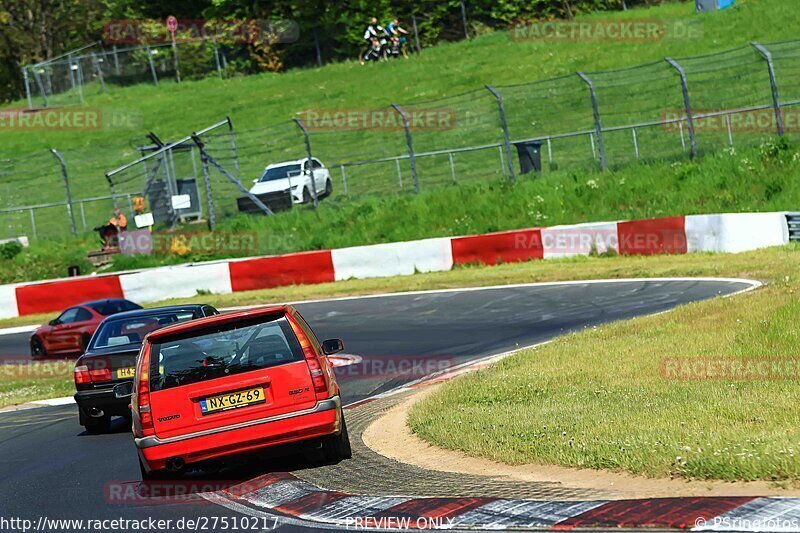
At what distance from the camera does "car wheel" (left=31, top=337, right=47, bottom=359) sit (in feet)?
73.5

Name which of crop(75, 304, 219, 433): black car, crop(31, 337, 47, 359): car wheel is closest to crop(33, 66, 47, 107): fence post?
crop(31, 337, 47, 359): car wheel

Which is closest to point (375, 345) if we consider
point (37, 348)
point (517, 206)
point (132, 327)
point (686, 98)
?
point (132, 327)

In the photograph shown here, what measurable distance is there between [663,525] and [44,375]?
1583 centimetres

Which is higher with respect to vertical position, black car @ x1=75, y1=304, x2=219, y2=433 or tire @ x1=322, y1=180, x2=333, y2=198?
tire @ x1=322, y1=180, x2=333, y2=198

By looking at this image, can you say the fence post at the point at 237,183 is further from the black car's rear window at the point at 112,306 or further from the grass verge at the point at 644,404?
the grass verge at the point at 644,404

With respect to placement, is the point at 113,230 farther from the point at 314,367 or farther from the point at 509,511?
the point at 509,511

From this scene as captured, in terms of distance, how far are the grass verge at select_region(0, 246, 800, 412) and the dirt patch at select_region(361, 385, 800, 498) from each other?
818 cm

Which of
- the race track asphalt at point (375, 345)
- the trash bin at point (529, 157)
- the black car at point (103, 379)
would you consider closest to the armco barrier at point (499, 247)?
the race track asphalt at point (375, 345)

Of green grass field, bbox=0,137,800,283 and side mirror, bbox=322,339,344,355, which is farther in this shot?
green grass field, bbox=0,137,800,283

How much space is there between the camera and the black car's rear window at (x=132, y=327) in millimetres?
13500

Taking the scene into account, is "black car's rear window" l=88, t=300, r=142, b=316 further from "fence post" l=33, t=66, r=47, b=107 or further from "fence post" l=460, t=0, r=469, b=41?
"fence post" l=460, t=0, r=469, b=41

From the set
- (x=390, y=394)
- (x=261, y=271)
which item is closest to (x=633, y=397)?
(x=390, y=394)

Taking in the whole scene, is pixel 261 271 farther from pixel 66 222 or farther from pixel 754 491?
pixel 754 491

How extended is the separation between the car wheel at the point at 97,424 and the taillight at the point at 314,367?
14.8ft
